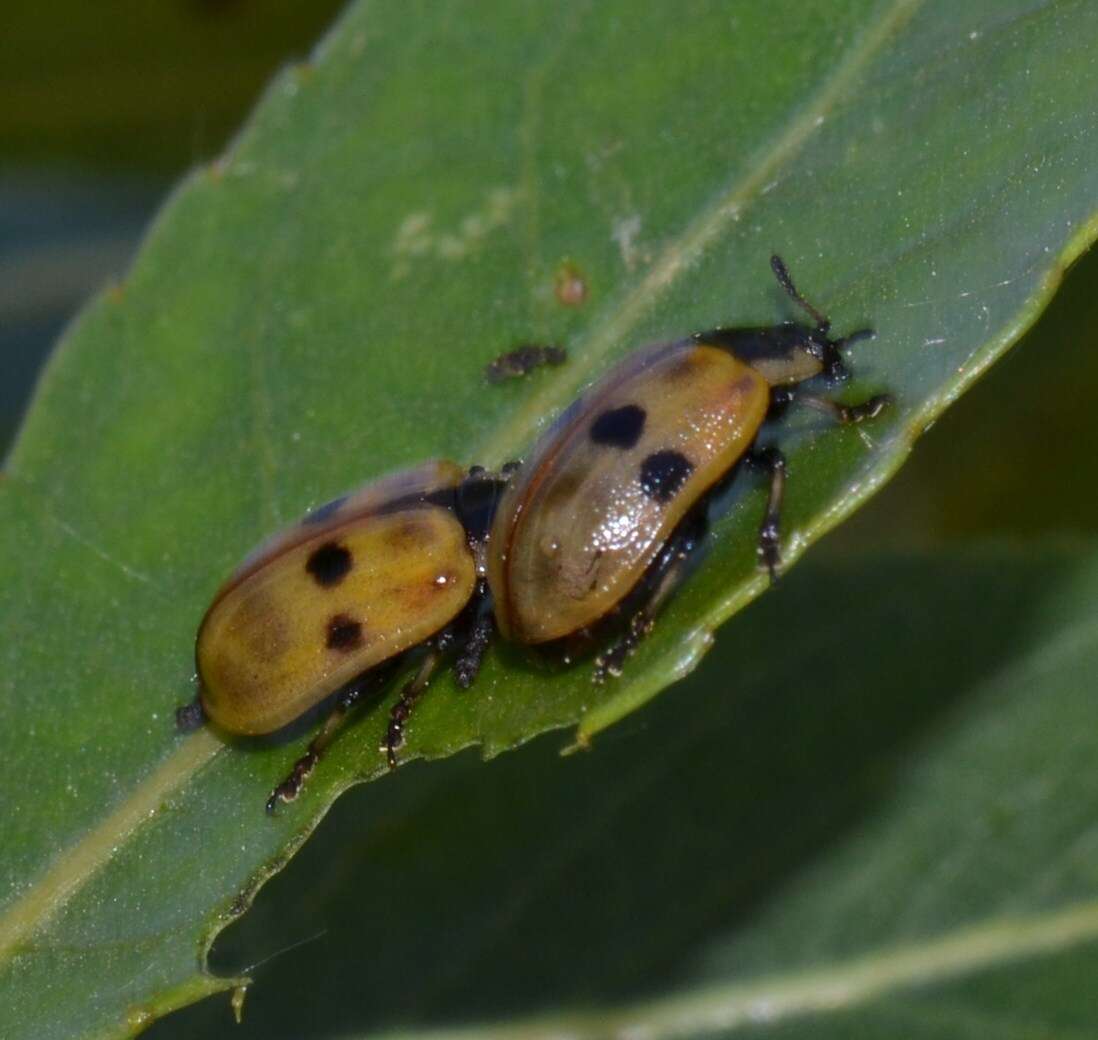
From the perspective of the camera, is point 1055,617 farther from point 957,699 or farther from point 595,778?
point 595,778

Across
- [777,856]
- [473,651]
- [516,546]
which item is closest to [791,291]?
[516,546]

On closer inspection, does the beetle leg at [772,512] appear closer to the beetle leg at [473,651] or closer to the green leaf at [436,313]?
the green leaf at [436,313]

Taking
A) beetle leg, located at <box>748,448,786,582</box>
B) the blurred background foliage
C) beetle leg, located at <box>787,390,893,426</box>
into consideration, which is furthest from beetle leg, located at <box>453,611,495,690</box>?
the blurred background foliage

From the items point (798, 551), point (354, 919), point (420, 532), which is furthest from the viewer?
Result: point (354, 919)

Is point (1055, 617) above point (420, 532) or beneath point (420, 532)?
beneath

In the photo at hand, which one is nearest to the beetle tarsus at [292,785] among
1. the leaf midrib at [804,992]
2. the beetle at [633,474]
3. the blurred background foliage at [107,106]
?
the beetle at [633,474]

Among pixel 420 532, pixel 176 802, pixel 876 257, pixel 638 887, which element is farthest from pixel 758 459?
pixel 638 887

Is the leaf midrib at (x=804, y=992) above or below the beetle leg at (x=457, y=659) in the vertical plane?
below

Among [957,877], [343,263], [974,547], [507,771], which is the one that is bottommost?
[957,877]
